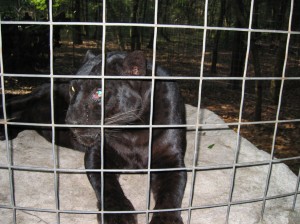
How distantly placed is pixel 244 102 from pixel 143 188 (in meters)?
4.63

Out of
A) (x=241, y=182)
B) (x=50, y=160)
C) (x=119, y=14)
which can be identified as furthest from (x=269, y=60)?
(x=50, y=160)

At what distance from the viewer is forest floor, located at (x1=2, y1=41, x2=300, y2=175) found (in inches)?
197

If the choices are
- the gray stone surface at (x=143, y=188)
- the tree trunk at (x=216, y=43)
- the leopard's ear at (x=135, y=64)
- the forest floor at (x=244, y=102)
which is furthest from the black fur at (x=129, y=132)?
the tree trunk at (x=216, y=43)

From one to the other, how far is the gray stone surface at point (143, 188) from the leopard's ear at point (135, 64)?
1.94ft

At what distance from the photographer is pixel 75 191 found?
1870mm

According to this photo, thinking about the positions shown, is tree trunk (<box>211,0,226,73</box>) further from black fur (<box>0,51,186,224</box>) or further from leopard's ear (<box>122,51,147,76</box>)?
leopard's ear (<box>122,51,147,76</box>)

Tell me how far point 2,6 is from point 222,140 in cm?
574

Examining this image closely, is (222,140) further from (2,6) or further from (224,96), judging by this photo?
(2,6)

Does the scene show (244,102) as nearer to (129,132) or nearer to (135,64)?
(129,132)

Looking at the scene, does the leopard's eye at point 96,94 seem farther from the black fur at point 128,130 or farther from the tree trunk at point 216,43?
the tree trunk at point 216,43

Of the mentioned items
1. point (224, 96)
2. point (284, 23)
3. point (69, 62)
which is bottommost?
point (224, 96)

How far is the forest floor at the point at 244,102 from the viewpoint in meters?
5.00

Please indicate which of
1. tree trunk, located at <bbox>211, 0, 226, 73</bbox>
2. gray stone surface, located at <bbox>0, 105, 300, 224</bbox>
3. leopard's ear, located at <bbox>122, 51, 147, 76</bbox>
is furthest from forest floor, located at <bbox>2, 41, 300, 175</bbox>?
leopard's ear, located at <bbox>122, 51, 147, 76</bbox>

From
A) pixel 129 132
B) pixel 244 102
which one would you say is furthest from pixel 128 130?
pixel 244 102
